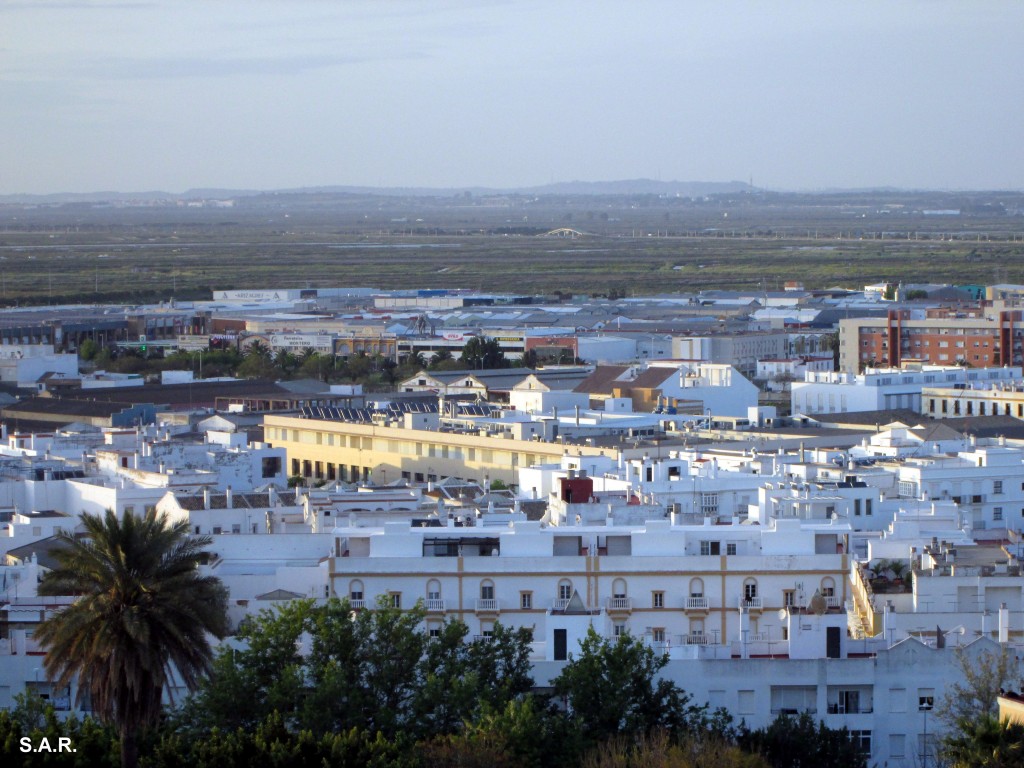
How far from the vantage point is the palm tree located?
2044 cm

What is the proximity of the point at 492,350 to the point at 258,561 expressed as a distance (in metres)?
62.3

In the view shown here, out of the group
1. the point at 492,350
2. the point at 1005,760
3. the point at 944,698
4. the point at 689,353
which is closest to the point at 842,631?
the point at 944,698

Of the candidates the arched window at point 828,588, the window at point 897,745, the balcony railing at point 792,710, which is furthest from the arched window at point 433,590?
the window at point 897,745

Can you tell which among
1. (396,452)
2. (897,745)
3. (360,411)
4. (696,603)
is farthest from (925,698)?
(360,411)

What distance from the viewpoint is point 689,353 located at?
84.7 m

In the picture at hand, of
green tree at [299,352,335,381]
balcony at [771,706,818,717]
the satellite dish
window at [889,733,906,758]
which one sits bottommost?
window at [889,733,906,758]

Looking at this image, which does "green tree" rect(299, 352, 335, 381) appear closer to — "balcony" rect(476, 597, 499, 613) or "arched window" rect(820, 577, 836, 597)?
"balcony" rect(476, 597, 499, 613)

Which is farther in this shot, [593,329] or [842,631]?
[593,329]

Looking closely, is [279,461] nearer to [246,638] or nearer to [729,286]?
[246,638]

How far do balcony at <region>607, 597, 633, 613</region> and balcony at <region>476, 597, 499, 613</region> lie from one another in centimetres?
129

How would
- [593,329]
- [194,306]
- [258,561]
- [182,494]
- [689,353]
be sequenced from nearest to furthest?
[258,561] < [182,494] < [689,353] < [593,329] < [194,306]

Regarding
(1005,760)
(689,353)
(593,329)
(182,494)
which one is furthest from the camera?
(593,329)

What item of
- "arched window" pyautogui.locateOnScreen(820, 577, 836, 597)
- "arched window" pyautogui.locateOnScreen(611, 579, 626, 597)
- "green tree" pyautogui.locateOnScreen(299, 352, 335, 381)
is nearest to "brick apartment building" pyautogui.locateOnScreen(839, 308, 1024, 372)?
"green tree" pyautogui.locateOnScreen(299, 352, 335, 381)

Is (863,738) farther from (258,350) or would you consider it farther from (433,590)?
(258,350)
